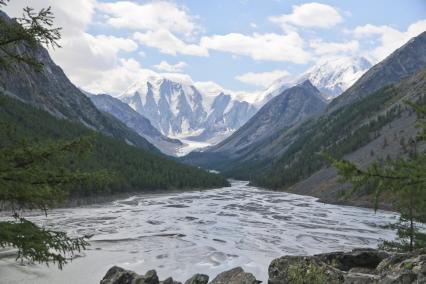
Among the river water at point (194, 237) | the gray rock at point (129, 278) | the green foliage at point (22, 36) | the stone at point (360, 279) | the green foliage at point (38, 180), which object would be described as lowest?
the river water at point (194, 237)

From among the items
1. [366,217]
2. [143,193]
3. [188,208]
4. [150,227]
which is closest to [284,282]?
[150,227]

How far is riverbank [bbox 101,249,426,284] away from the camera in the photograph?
57.5ft

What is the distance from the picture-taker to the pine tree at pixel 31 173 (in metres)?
11.0

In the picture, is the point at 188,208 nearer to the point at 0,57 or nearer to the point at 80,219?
the point at 80,219

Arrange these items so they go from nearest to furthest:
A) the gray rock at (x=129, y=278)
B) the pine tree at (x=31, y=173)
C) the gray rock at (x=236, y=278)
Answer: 1. the pine tree at (x=31, y=173)
2. the gray rock at (x=236, y=278)
3. the gray rock at (x=129, y=278)

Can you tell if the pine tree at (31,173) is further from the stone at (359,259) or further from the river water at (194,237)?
the river water at (194,237)

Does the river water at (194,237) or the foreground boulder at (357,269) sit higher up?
the foreground boulder at (357,269)

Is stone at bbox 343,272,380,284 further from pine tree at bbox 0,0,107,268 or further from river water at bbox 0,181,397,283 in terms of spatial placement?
river water at bbox 0,181,397,283

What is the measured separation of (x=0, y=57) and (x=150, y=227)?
62701mm

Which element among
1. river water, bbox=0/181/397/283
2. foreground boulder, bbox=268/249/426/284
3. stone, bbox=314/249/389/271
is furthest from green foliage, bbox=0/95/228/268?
river water, bbox=0/181/397/283

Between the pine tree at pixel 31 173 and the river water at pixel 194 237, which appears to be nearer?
the pine tree at pixel 31 173

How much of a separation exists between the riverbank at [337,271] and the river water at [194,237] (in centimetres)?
758

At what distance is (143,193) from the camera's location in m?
150

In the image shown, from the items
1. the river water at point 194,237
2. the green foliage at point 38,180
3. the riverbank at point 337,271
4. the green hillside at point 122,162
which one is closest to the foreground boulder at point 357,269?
the riverbank at point 337,271
